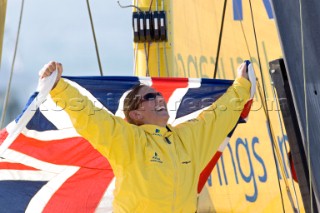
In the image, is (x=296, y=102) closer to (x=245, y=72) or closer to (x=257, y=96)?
(x=245, y=72)

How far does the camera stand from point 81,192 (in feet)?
9.37

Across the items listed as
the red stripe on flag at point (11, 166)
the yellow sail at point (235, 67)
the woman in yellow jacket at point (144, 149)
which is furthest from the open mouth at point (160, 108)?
the yellow sail at point (235, 67)

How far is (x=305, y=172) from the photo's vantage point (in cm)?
199

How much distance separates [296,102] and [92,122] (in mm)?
552

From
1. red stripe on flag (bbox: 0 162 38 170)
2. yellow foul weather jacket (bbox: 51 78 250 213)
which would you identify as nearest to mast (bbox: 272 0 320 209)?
yellow foul weather jacket (bbox: 51 78 250 213)

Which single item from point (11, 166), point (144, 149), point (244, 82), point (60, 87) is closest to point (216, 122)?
point (244, 82)

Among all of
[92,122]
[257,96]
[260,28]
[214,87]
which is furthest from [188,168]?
[260,28]

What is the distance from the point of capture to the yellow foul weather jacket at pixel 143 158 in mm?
2027

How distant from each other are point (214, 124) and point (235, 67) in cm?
136

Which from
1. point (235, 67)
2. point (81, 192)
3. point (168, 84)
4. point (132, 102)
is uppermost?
point (235, 67)

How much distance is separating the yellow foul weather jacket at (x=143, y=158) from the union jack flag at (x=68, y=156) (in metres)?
0.63

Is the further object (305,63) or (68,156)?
(68,156)

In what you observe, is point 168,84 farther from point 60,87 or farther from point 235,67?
point 60,87

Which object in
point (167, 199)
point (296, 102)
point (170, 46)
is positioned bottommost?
point (167, 199)
